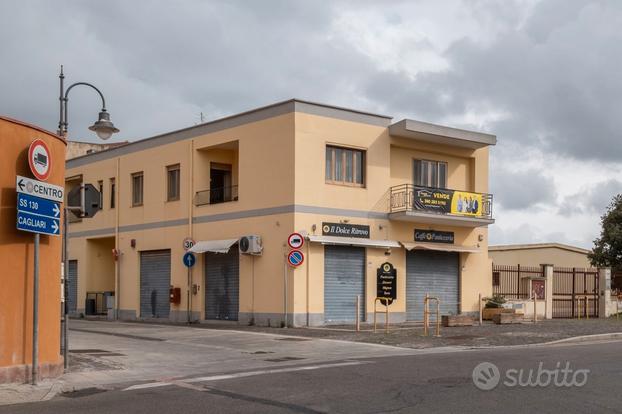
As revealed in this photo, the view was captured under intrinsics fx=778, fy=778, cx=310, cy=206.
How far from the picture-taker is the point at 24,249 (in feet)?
39.7

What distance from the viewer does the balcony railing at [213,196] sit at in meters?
Result: 29.8

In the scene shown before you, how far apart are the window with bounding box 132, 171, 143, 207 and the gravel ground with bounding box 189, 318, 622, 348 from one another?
8286 millimetres

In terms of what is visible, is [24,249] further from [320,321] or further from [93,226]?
[93,226]

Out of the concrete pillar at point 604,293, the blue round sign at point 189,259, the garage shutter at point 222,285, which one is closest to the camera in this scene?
the garage shutter at point 222,285

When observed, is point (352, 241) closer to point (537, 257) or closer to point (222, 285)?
point (222, 285)

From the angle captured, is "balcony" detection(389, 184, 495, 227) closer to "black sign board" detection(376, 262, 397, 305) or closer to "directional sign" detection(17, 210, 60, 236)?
"black sign board" detection(376, 262, 397, 305)

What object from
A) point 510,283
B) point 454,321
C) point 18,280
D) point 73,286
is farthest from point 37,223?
point 73,286

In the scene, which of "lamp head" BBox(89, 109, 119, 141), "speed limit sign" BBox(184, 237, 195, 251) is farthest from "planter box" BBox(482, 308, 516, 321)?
"lamp head" BBox(89, 109, 119, 141)

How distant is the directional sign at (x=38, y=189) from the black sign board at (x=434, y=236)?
18591 mm

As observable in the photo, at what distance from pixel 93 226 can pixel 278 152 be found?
1293cm

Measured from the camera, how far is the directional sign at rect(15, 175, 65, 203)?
1173cm

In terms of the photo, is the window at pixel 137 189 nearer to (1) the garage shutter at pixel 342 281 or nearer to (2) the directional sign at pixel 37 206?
(1) the garage shutter at pixel 342 281

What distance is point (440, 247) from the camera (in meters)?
29.6

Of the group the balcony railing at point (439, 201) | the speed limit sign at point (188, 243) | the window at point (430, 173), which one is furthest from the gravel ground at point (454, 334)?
the window at point (430, 173)
